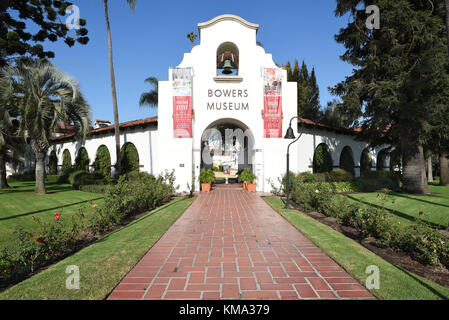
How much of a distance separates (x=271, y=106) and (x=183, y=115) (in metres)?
5.21

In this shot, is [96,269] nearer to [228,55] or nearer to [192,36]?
[228,55]

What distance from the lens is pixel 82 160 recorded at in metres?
24.2

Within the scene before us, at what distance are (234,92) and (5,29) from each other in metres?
17.7

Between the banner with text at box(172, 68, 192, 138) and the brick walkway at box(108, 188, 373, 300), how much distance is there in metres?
8.41

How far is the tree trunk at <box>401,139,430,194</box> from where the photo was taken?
14.9 metres

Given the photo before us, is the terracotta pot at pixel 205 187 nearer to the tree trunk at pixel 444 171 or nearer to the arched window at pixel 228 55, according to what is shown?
the arched window at pixel 228 55

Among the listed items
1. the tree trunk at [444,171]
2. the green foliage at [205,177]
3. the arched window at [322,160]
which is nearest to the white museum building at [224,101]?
the green foliage at [205,177]

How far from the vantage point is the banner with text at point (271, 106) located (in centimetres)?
1429

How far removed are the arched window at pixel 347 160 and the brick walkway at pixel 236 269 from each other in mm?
16717

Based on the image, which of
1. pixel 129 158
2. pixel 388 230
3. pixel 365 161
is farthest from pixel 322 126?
pixel 129 158

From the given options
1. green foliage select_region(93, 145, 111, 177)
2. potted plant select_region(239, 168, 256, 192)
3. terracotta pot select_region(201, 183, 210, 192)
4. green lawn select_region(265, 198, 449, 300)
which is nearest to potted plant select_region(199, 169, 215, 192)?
terracotta pot select_region(201, 183, 210, 192)
